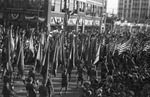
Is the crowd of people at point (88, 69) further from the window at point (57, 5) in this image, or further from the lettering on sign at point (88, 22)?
the lettering on sign at point (88, 22)

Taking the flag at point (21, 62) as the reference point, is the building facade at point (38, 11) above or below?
above

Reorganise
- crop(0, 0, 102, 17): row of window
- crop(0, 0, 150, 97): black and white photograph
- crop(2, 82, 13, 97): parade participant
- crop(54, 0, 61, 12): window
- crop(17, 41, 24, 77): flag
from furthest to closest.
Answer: crop(54, 0, 61, 12): window → crop(0, 0, 102, 17): row of window → crop(17, 41, 24, 77): flag → crop(0, 0, 150, 97): black and white photograph → crop(2, 82, 13, 97): parade participant

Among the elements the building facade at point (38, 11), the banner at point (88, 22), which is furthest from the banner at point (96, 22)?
the building facade at point (38, 11)

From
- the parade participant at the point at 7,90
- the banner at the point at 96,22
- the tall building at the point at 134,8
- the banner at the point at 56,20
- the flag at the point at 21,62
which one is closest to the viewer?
the parade participant at the point at 7,90

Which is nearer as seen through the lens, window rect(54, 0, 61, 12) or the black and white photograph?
the black and white photograph

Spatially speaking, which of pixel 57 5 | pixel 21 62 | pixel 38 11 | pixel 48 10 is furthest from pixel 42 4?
pixel 21 62

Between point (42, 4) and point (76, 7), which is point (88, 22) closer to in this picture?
point (76, 7)

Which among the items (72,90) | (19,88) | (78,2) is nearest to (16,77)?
(19,88)

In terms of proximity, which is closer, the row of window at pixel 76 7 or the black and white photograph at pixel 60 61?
the black and white photograph at pixel 60 61

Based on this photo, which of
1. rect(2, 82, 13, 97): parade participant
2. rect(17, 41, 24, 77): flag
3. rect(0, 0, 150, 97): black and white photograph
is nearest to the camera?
rect(2, 82, 13, 97): parade participant

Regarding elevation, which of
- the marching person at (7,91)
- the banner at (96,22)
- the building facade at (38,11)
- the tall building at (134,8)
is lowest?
the marching person at (7,91)

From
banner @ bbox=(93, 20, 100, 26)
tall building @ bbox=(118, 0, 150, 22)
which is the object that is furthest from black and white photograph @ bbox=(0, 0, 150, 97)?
tall building @ bbox=(118, 0, 150, 22)

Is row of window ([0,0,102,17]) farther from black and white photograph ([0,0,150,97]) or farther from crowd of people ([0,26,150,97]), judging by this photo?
crowd of people ([0,26,150,97])

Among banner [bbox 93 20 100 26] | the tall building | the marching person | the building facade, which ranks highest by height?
the tall building
